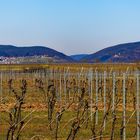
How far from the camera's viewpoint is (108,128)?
18422 mm

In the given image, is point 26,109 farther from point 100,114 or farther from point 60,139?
point 60,139

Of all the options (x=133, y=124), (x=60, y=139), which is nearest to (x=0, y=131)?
(x=60, y=139)

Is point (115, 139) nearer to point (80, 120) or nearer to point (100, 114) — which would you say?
point (100, 114)

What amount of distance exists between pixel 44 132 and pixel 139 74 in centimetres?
457

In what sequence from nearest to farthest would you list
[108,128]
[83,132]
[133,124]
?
[83,132], [108,128], [133,124]

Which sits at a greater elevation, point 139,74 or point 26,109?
point 139,74

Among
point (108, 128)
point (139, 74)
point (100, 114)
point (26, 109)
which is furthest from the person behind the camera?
point (26, 109)

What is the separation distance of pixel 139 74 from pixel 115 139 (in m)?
2.48

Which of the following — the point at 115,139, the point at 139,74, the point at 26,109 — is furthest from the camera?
the point at 26,109

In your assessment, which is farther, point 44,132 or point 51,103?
point 51,103

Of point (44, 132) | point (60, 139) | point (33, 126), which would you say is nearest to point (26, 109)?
point (33, 126)

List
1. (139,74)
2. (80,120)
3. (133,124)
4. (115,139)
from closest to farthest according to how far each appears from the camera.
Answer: (80,120)
(139,74)
(115,139)
(133,124)

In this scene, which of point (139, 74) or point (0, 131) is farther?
point (0, 131)

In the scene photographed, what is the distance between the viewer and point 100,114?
23.3 m
